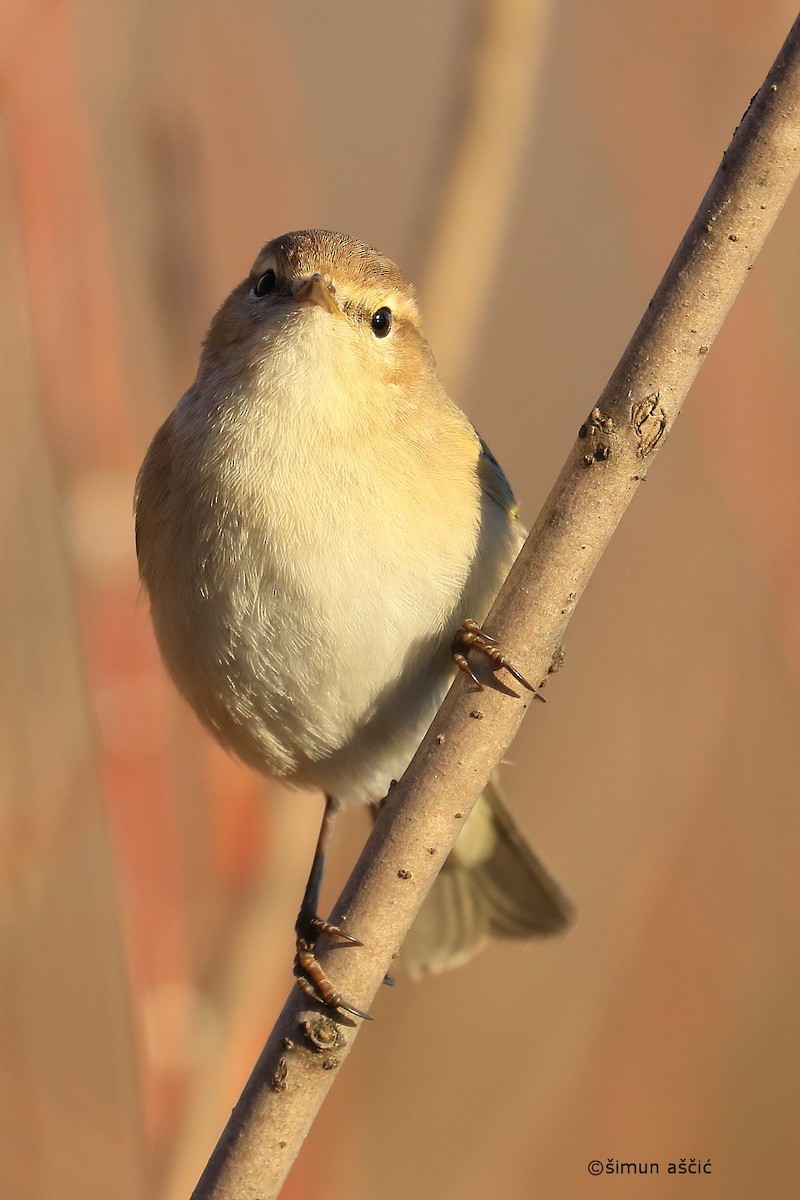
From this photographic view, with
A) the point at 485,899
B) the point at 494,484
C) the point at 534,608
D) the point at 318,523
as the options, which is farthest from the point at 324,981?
the point at 485,899

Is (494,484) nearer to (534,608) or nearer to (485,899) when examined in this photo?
(534,608)

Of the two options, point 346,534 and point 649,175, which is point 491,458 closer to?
point 346,534

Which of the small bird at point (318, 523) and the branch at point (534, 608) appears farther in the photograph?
the small bird at point (318, 523)

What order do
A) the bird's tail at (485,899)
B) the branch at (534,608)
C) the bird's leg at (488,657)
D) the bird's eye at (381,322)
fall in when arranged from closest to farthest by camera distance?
the branch at (534,608), the bird's leg at (488,657), the bird's eye at (381,322), the bird's tail at (485,899)

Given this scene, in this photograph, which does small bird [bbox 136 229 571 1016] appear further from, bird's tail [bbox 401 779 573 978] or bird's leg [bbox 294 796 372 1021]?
bird's tail [bbox 401 779 573 978]

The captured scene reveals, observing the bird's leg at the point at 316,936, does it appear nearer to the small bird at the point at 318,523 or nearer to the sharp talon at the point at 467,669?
the small bird at the point at 318,523

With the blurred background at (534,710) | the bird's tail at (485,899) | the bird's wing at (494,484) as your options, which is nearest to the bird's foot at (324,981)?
the blurred background at (534,710)
